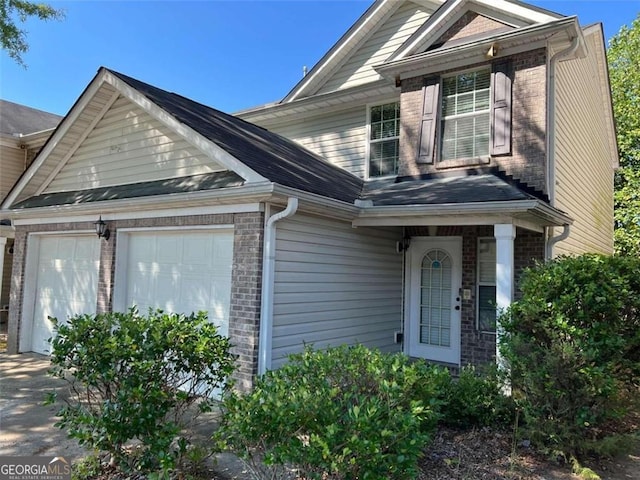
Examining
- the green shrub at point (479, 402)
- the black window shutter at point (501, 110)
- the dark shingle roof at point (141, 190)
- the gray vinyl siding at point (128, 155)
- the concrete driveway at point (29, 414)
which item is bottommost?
the concrete driveway at point (29, 414)

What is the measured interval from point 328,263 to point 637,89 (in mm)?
18279

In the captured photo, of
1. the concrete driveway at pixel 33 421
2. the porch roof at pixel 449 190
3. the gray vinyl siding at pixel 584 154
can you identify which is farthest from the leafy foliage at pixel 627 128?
the concrete driveway at pixel 33 421

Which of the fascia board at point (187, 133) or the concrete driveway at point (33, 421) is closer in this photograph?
the concrete driveway at point (33, 421)

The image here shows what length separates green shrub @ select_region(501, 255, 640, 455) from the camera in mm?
3979

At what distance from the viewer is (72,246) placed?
8258 mm

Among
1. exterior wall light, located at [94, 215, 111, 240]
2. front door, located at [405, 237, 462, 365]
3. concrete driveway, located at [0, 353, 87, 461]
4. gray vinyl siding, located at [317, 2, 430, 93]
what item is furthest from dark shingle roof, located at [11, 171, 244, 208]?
gray vinyl siding, located at [317, 2, 430, 93]

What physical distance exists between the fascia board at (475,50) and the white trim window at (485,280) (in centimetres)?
311

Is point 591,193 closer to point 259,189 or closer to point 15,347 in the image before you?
point 259,189

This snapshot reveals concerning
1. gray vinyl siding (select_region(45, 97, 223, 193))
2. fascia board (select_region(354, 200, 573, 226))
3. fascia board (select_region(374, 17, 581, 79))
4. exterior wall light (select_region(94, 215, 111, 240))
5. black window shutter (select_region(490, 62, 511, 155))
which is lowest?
exterior wall light (select_region(94, 215, 111, 240))

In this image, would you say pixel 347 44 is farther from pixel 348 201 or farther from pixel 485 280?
pixel 485 280

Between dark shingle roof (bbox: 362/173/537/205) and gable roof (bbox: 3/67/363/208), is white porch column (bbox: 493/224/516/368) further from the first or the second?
gable roof (bbox: 3/67/363/208)

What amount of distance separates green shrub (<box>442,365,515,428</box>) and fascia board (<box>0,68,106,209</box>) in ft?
23.3

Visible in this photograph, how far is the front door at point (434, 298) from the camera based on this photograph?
7762mm

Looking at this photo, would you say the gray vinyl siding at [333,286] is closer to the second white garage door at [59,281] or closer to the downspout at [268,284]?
the downspout at [268,284]
